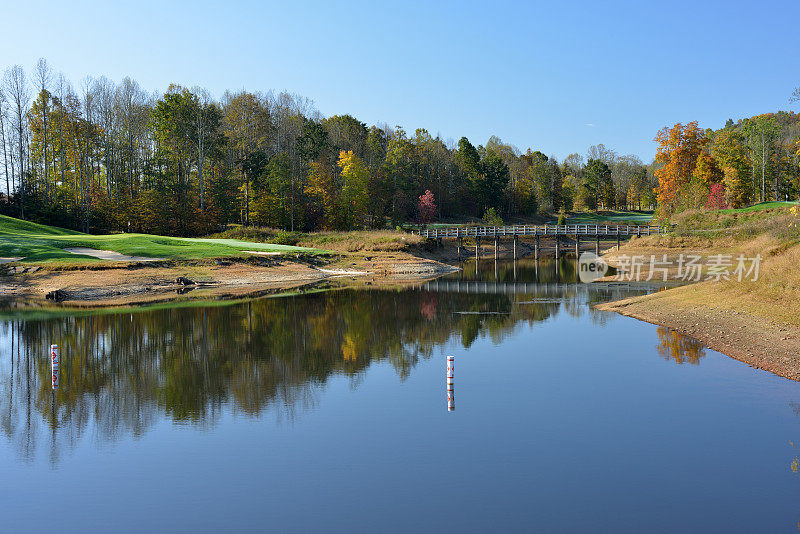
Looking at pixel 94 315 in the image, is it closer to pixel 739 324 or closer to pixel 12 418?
pixel 12 418

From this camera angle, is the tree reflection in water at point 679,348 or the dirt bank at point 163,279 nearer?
the tree reflection in water at point 679,348

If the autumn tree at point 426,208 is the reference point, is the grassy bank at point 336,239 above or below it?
below

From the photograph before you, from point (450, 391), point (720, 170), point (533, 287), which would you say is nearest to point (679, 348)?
point (450, 391)

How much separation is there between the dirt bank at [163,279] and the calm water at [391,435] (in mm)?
14677

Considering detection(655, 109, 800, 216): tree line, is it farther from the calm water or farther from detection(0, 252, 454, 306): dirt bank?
the calm water

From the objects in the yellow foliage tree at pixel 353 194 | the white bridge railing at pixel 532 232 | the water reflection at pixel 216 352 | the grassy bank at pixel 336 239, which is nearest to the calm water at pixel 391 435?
the water reflection at pixel 216 352

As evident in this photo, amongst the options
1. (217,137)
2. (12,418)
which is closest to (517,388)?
(12,418)

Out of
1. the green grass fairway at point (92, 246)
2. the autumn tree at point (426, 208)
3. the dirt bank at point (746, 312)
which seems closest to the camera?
the dirt bank at point (746, 312)

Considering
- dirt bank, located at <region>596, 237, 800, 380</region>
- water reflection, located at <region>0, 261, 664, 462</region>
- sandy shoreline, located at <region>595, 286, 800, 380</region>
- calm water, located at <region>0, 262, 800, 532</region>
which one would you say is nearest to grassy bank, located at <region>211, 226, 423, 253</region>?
water reflection, located at <region>0, 261, 664, 462</region>

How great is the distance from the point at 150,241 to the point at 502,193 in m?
85.3

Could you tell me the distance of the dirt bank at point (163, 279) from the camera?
39.7 m

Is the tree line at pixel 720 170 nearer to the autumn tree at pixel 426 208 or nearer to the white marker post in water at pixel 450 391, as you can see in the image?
the autumn tree at pixel 426 208

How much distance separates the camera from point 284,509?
9.88 m

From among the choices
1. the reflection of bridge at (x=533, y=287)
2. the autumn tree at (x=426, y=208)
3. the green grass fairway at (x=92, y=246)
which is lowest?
the reflection of bridge at (x=533, y=287)
